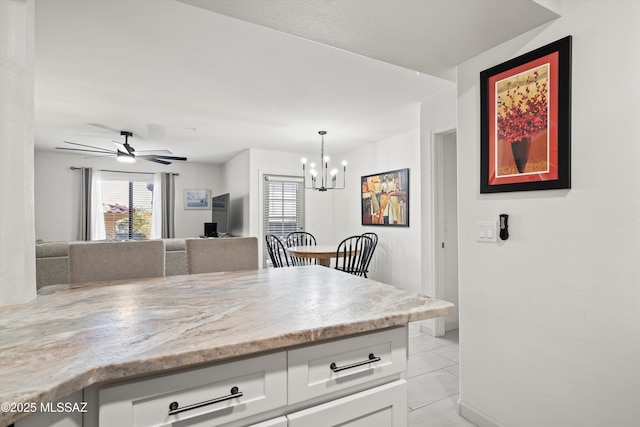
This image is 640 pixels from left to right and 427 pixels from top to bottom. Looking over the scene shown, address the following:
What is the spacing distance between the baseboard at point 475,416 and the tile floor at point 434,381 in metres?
0.03

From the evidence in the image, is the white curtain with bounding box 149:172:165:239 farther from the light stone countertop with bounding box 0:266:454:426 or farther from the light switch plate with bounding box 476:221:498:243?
the light switch plate with bounding box 476:221:498:243

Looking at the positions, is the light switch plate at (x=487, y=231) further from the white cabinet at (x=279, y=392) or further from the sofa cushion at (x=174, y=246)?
the sofa cushion at (x=174, y=246)

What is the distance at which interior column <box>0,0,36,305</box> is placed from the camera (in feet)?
3.94

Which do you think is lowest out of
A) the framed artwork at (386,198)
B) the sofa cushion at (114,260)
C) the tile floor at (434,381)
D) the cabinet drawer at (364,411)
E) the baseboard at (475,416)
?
the tile floor at (434,381)

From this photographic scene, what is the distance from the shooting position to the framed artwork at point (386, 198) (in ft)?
14.6

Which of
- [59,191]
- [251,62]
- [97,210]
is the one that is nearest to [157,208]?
[97,210]

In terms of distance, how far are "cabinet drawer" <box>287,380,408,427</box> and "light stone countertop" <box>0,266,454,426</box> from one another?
0.71 ft

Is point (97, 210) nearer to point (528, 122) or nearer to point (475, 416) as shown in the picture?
point (475, 416)

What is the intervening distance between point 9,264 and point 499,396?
2.40 m

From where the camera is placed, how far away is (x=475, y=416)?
6.29 ft

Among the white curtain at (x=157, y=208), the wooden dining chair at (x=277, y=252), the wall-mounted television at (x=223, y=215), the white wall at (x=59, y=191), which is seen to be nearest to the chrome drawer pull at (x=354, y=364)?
the wooden dining chair at (x=277, y=252)

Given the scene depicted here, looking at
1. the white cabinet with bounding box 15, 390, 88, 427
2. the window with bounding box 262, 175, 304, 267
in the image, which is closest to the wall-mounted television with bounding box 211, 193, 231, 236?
the window with bounding box 262, 175, 304, 267

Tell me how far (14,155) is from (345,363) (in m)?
1.44

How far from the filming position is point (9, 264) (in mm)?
1205
